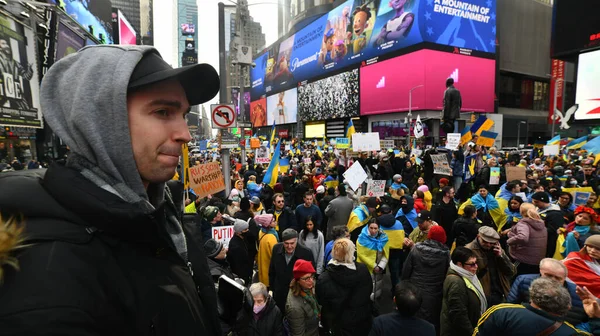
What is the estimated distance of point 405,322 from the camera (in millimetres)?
3268

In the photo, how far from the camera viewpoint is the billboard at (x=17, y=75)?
9266 mm

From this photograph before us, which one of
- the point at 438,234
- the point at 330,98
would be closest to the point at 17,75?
the point at 438,234

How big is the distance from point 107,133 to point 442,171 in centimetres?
1079

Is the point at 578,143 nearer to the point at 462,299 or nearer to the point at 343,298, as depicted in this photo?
the point at 462,299

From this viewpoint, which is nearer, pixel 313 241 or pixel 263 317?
pixel 263 317

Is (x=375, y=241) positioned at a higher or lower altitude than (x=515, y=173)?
lower

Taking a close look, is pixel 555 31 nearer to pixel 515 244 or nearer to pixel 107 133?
pixel 515 244

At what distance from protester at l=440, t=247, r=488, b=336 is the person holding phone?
69 cm

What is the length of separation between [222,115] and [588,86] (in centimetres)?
2757

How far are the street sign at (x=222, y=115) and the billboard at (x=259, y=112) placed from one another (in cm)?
6626

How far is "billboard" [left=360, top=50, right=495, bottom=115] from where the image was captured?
35406mm

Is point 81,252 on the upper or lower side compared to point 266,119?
lower

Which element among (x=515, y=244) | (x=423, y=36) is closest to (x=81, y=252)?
(x=515, y=244)

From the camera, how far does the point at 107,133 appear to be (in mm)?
930
